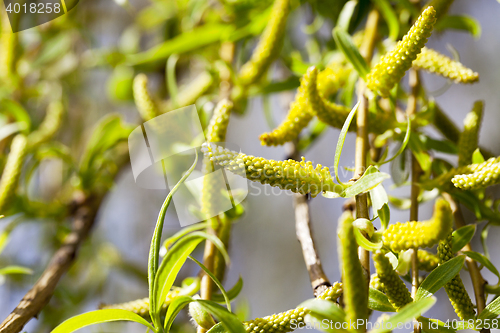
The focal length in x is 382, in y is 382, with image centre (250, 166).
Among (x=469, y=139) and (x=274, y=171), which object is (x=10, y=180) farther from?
(x=469, y=139)

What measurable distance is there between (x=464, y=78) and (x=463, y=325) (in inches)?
12.5

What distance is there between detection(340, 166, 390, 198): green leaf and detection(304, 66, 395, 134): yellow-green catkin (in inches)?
4.8

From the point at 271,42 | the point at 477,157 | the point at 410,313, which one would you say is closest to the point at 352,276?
the point at 410,313

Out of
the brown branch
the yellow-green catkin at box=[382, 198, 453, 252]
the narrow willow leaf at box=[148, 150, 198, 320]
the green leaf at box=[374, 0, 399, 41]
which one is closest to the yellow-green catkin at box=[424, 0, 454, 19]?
the green leaf at box=[374, 0, 399, 41]

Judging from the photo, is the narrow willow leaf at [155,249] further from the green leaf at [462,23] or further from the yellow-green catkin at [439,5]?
the green leaf at [462,23]

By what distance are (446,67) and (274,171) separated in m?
0.34

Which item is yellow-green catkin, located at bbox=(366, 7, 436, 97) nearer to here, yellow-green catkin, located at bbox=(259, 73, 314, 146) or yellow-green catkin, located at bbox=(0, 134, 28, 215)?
yellow-green catkin, located at bbox=(259, 73, 314, 146)

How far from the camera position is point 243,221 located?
143 centimetres

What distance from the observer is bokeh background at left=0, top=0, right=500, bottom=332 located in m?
0.95

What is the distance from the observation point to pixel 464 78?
1.71ft

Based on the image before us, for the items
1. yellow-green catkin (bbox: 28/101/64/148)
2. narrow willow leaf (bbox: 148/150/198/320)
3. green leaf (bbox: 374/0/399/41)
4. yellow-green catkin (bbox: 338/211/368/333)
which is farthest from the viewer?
yellow-green catkin (bbox: 28/101/64/148)

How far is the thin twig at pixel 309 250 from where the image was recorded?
0.46 metres

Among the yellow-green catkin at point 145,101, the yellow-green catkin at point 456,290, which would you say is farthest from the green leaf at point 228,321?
the yellow-green catkin at point 145,101

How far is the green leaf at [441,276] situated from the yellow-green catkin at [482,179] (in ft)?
0.26
